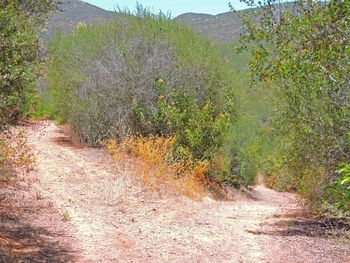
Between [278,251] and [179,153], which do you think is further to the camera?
[179,153]

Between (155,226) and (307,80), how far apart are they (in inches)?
173

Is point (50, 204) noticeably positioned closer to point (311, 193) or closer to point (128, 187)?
point (128, 187)

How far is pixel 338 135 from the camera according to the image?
11727mm

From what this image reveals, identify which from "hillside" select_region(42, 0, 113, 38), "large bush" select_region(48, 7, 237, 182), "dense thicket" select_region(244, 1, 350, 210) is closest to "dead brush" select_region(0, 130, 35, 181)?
"dense thicket" select_region(244, 1, 350, 210)

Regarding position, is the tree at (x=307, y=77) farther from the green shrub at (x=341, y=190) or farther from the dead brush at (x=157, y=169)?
the dead brush at (x=157, y=169)

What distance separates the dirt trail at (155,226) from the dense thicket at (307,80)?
158cm

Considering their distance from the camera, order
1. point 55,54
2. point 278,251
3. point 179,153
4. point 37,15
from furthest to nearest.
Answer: point 55,54
point 179,153
point 37,15
point 278,251

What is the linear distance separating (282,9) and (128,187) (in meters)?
6.13

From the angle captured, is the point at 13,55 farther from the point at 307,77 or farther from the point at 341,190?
the point at 307,77

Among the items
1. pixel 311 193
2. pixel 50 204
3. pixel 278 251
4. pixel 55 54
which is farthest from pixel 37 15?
pixel 55 54

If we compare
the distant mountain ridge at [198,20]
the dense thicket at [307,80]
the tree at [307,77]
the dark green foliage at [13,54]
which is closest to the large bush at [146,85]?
the dense thicket at [307,80]

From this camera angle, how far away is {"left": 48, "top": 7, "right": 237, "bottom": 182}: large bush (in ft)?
65.4

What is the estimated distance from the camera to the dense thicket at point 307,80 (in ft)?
25.8

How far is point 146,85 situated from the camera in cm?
2000
